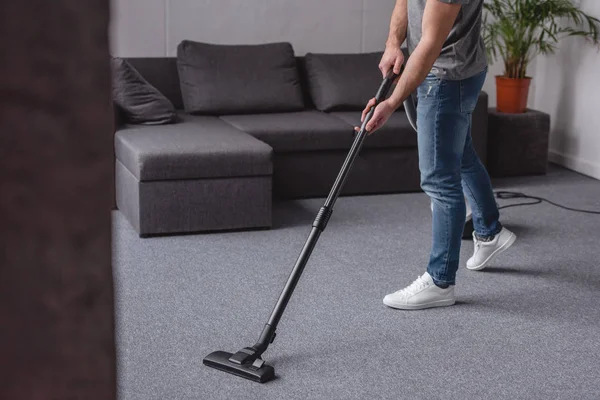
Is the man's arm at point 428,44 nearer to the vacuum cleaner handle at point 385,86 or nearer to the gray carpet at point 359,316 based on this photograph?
Result: the vacuum cleaner handle at point 385,86

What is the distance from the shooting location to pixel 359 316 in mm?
2881

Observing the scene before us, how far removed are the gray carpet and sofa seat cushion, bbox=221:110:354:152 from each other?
440 mm

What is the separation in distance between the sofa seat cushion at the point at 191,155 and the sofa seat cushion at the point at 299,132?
0.94 feet

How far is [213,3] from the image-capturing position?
5137mm

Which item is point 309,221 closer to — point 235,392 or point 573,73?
point 235,392

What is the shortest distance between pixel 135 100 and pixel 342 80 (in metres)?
1.22

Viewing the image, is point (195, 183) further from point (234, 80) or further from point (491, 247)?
point (491, 247)

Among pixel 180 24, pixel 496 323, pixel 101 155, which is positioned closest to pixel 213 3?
pixel 180 24

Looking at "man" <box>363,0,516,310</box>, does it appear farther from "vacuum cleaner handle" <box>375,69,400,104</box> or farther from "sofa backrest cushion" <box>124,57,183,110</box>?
"sofa backrest cushion" <box>124,57,183,110</box>

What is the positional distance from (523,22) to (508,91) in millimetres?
415

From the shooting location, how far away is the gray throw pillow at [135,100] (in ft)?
14.3

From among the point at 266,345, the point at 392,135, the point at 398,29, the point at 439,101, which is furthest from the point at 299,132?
the point at 266,345

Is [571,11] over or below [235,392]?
over

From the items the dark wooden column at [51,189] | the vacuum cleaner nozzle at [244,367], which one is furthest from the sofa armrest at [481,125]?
the dark wooden column at [51,189]
